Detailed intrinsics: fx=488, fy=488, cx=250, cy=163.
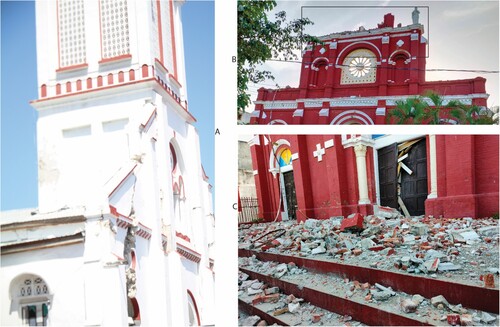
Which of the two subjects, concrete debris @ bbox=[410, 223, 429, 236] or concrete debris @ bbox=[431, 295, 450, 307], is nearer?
concrete debris @ bbox=[431, 295, 450, 307]

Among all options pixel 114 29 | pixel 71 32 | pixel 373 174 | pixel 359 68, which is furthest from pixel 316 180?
pixel 71 32

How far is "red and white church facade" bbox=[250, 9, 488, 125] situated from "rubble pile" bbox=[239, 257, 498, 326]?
0.85 meters

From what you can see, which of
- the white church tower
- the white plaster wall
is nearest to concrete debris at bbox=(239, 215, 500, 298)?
the white church tower

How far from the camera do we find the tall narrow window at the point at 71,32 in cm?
217

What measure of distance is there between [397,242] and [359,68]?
121 centimetres

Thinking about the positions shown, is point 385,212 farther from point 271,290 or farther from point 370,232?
point 271,290

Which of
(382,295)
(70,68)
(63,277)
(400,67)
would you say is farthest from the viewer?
(400,67)

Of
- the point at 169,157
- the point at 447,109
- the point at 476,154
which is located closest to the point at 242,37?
the point at 169,157

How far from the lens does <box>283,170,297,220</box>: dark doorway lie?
8.75ft

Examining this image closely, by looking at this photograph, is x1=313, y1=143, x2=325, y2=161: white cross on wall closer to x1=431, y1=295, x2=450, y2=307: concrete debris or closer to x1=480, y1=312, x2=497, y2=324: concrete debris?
x1=431, y1=295, x2=450, y2=307: concrete debris

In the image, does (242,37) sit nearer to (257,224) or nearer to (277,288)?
(257,224)

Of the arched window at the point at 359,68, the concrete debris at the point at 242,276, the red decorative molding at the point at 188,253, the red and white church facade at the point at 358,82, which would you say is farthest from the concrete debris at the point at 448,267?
the arched window at the point at 359,68

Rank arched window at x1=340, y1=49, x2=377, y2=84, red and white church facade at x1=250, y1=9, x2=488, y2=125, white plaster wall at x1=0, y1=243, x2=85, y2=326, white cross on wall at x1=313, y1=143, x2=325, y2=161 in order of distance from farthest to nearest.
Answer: arched window at x1=340, y1=49, x2=377, y2=84, red and white church facade at x1=250, y1=9, x2=488, y2=125, white cross on wall at x1=313, y1=143, x2=325, y2=161, white plaster wall at x1=0, y1=243, x2=85, y2=326

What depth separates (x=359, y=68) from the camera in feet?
10.3
